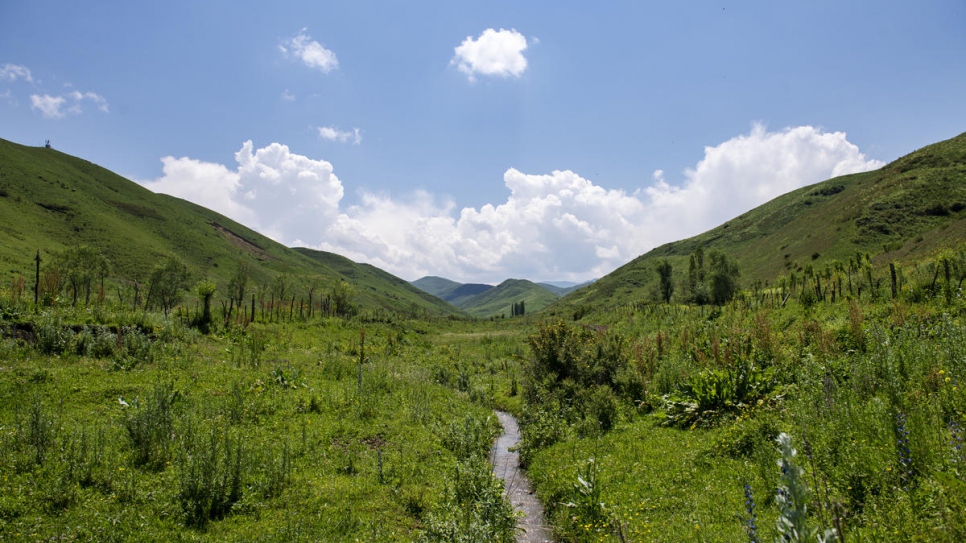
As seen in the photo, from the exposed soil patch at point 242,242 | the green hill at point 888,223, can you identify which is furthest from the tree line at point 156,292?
the exposed soil patch at point 242,242

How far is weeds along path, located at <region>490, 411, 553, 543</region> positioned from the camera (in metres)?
8.46

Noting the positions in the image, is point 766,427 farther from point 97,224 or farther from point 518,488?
point 97,224

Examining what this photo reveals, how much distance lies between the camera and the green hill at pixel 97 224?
8606 centimetres

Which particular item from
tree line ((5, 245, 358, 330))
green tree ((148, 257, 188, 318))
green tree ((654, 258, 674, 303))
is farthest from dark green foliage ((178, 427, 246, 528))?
green tree ((654, 258, 674, 303))

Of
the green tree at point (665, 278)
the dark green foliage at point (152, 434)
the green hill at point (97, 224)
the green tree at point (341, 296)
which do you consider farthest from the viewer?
the green hill at point (97, 224)

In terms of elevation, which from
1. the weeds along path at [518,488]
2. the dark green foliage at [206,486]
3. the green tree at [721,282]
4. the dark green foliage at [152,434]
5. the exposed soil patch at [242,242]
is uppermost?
the exposed soil patch at [242,242]

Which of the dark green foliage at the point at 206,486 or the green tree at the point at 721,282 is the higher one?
the green tree at the point at 721,282

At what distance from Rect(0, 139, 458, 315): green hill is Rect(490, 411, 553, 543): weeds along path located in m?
73.7

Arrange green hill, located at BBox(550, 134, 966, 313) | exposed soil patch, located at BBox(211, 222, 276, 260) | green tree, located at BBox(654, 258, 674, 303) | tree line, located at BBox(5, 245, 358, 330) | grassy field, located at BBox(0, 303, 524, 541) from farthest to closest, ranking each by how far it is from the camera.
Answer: exposed soil patch, located at BBox(211, 222, 276, 260), green tree, located at BBox(654, 258, 674, 303), green hill, located at BBox(550, 134, 966, 313), tree line, located at BBox(5, 245, 358, 330), grassy field, located at BBox(0, 303, 524, 541)

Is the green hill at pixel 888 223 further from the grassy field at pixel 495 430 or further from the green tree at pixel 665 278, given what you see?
the grassy field at pixel 495 430

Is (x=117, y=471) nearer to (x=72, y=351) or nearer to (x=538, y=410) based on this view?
(x=72, y=351)

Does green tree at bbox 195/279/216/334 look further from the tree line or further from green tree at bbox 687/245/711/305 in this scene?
green tree at bbox 687/245/711/305

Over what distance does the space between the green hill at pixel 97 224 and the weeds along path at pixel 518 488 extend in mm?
73737

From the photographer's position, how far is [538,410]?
15391mm
